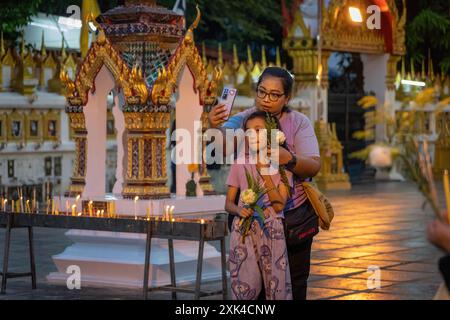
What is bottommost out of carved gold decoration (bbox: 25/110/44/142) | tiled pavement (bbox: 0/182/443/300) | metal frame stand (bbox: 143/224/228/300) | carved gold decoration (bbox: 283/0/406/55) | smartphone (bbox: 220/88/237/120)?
tiled pavement (bbox: 0/182/443/300)

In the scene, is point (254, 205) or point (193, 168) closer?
point (254, 205)

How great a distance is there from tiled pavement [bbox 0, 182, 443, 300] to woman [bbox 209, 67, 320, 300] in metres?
2.61

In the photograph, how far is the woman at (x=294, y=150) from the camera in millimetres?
7078

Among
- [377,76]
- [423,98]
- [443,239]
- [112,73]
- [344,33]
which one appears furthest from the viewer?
[377,76]

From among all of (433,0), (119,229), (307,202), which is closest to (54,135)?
(119,229)

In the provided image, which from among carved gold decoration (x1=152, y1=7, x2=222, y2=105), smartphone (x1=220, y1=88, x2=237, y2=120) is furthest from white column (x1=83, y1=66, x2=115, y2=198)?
smartphone (x1=220, y1=88, x2=237, y2=120)

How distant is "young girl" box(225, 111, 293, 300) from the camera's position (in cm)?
709

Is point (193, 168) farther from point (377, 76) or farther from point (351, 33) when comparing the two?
point (377, 76)

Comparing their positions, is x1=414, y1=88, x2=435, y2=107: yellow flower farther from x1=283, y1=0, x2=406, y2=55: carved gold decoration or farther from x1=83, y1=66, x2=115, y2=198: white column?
x1=283, y1=0, x2=406, y2=55: carved gold decoration

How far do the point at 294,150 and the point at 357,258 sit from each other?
18.0 ft

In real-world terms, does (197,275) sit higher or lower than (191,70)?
lower

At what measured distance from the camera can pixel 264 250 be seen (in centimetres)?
712

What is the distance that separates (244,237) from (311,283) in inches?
147

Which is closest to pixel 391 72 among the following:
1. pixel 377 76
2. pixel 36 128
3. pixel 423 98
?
pixel 377 76
